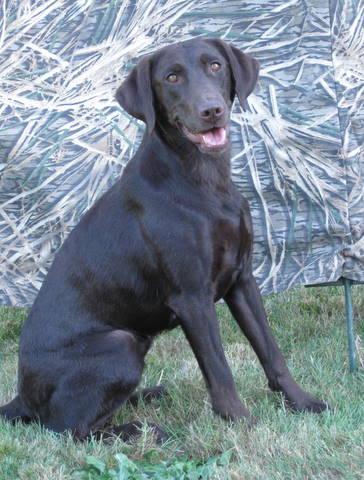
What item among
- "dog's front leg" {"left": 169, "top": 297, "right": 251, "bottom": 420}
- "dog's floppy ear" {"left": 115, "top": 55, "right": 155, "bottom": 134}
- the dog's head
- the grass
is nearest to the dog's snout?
the dog's head

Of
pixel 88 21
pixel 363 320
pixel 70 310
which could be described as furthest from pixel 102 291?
pixel 363 320

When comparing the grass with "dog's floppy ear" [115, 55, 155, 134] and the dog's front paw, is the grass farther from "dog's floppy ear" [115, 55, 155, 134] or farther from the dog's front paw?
"dog's floppy ear" [115, 55, 155, 134]

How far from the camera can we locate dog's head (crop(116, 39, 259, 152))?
2.97 m

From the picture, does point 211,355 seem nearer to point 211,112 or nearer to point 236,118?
point 211,112

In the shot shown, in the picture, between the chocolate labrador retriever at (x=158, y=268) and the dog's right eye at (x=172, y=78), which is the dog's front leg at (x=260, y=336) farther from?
the dog's right eye at (x=172, y=78)

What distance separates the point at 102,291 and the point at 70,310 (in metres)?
0.14

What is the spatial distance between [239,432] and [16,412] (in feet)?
3.22

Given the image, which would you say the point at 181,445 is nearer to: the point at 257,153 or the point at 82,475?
the point at 82,475

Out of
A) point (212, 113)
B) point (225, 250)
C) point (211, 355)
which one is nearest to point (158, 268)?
point (225, 250)

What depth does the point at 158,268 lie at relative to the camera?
121 inches

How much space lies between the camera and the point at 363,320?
4.52m

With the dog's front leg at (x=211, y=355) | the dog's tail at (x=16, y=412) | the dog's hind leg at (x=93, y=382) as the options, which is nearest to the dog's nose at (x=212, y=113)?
the dog's front leg at (x=211, y=355)

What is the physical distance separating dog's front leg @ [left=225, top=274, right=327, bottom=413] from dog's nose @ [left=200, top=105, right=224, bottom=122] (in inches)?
26.2

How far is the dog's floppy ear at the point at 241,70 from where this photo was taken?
3.14m
